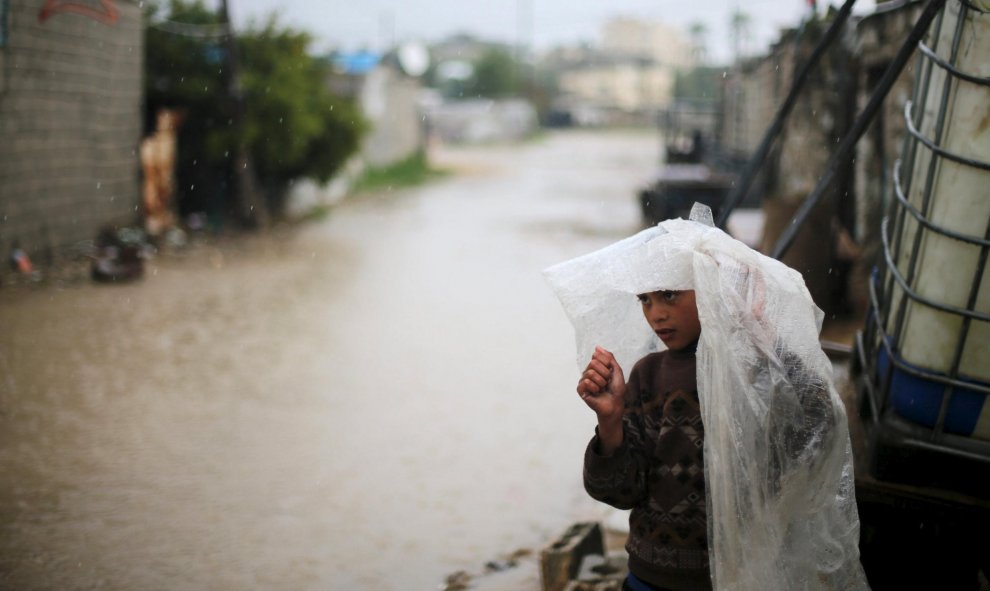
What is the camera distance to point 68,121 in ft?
30.6

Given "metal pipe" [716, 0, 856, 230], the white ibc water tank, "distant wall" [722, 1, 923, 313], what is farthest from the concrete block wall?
the white ibc water tank

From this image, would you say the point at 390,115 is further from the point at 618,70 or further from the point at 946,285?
the point at 618,70

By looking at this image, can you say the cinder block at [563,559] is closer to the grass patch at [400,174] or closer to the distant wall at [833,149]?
the distant wall at [833,149]

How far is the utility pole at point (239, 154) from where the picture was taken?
450 inches

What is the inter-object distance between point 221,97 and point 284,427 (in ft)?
26.5

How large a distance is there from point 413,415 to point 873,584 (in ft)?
11.1

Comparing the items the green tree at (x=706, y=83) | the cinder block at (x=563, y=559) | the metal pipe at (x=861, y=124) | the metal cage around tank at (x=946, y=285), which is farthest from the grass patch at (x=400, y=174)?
the metal cage around tank at (x=946, y=285)

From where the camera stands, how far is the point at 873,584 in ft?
7.02

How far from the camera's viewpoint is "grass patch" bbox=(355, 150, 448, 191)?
19.5m

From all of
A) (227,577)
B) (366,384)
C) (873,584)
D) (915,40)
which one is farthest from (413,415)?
(915,40)

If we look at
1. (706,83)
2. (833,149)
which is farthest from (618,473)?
(706,83)

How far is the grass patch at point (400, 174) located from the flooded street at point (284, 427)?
961cm

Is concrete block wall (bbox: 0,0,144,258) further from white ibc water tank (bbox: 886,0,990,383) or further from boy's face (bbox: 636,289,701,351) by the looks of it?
white ibc water tank (bbox: 886,0,990,383)

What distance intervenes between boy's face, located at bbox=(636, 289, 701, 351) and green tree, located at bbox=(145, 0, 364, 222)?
35.0 ft
